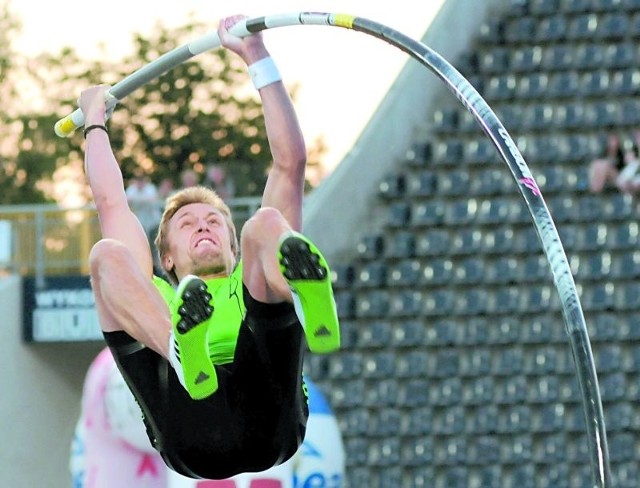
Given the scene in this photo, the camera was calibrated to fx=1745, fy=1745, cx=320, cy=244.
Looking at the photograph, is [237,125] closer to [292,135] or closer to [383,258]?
[383,258]

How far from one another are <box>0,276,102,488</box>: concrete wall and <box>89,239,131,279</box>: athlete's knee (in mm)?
9199

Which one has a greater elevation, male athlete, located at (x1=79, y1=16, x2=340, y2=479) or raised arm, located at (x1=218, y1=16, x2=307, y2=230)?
raised arm, located at (x1=218, y1=16, x2=307, y2=230)

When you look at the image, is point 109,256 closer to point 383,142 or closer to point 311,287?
point 311,287

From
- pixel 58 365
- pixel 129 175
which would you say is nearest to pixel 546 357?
pixel 58 365

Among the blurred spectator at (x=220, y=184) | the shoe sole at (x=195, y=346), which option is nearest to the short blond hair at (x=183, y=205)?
the shoe sole at (x=195, y=346)

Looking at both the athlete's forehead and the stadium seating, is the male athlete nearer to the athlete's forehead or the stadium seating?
the athlete's forehead

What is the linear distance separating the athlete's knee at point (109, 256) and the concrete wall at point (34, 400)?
9.20m

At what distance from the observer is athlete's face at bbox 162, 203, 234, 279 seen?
671 centimetres

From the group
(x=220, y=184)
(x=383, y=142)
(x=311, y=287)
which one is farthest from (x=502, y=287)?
(x=311, y=287)

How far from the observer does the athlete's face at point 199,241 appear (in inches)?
264

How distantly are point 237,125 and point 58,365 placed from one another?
12517mm

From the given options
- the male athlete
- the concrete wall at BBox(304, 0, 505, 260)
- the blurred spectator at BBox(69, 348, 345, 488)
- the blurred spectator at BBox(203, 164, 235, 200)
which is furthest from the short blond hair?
the blurred spectator at BBox(203, 164, 235, 200)

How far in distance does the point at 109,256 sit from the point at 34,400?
406 inches

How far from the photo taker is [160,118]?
28.1 meters
